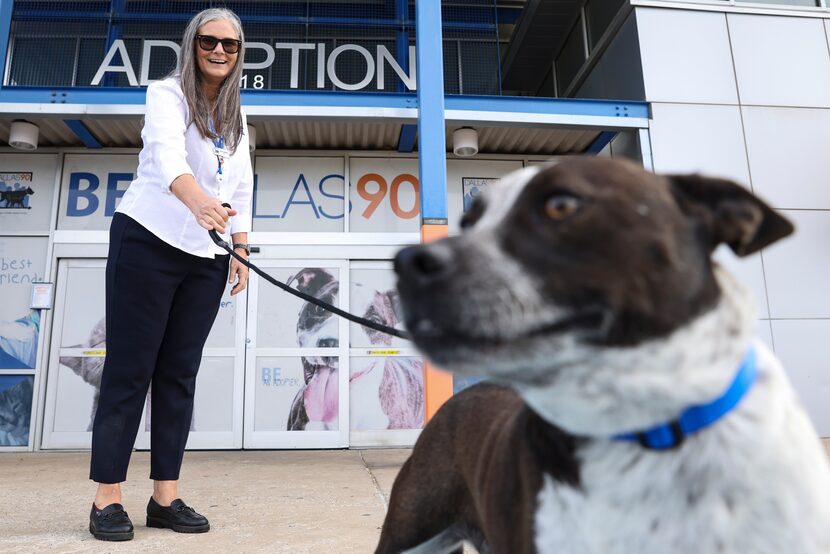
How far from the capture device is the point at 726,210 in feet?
3.66

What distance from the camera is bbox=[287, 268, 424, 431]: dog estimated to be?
7.23 m

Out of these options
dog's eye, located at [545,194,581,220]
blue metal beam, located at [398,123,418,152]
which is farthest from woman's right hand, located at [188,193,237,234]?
blue metal beam, located at [398,123,418,152]

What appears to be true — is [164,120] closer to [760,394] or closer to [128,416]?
[128,416]

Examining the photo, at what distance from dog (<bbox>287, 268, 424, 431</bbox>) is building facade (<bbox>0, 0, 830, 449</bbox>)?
0.03 m

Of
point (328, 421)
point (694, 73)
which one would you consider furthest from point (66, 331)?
point (694, 73)

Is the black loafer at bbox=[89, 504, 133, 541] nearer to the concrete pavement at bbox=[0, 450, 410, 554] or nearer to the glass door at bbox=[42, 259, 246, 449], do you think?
the concrete pavement at bbox=[0, 450, 410, 554]

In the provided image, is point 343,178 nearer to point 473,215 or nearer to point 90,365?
point 90,365

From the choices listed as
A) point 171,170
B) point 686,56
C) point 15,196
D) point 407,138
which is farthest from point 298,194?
point 171,170

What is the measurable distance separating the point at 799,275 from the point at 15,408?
8.92m

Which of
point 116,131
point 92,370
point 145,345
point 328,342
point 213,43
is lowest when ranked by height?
point 92,370

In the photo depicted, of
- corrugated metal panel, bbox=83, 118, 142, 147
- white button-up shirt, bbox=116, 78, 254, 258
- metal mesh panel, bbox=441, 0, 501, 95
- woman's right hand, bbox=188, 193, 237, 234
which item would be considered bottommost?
woman's right hand, bbox=188, 193, 237, 234

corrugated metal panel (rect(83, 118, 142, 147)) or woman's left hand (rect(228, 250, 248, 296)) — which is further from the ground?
corrugated metal panel (rect(83, 118, 142, 147))

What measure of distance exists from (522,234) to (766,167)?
288 inches

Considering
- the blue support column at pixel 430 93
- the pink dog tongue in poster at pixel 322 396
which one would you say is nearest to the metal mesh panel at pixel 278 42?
the blue support column at pixel 430 93
